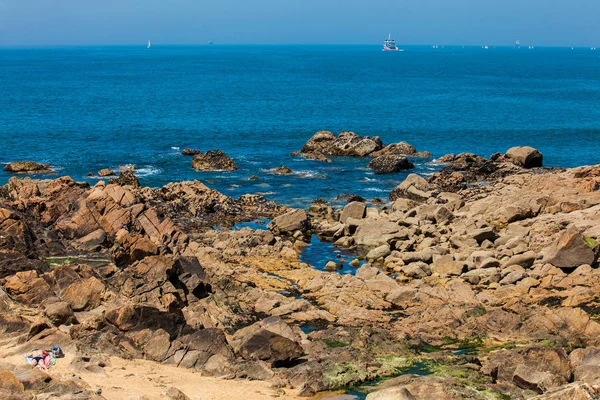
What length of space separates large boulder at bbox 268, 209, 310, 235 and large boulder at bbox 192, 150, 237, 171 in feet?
72.0

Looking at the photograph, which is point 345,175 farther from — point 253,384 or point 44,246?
point 253,384

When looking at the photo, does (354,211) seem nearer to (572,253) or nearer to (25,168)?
(572,253)

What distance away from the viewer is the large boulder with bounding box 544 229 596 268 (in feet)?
134

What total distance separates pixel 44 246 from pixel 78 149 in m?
46.9

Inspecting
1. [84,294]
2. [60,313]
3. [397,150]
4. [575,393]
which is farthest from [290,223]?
[397,150]

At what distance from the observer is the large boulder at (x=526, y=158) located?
7490cm

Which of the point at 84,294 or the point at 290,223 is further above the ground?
the point at 84,294

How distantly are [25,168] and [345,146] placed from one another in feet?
111

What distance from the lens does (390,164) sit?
245ft

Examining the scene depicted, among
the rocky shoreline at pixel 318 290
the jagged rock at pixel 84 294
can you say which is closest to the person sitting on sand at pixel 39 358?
the rocky shoreline at pixel 318 290

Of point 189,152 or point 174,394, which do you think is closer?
point 174,394

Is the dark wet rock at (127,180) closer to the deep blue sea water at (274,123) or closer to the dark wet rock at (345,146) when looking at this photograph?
the deep blue sea water at (274,123)

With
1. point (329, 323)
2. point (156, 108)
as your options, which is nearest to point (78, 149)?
point (156, 108)

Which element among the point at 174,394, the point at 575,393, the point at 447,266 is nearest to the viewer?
the point at 575,393
